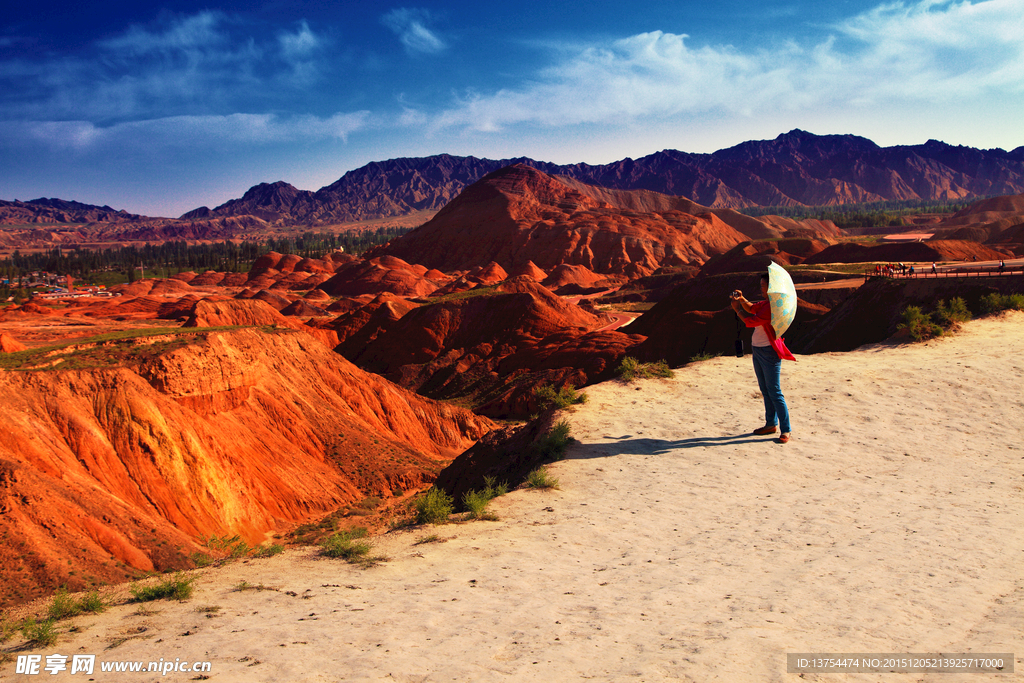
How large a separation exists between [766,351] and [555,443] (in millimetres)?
3426

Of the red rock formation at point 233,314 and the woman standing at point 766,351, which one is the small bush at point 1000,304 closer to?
the woman standing at point 766,351

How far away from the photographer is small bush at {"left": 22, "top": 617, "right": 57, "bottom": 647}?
5051 mm

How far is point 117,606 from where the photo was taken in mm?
5961

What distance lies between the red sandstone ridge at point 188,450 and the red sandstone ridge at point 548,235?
225ft

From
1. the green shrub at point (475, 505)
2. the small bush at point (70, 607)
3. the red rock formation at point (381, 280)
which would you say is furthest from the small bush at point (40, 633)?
the red rock formation at point (381, 280)

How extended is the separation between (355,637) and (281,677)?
0.69 m

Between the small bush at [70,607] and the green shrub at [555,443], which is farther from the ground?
the green shrub at [555,443]

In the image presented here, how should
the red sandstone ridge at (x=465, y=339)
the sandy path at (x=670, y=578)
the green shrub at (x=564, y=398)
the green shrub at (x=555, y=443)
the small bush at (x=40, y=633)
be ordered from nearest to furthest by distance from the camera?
the sandy path at (x=670, y=578), the small bush at (x=40, y=633), the green shrub at (x=555, y=443), the green shrub at (x=564, y=398), the red sandstone ridge at (x=465, y=339)

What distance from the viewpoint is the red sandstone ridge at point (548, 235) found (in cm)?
9500

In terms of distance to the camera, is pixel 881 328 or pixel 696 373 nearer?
pixel 696 373

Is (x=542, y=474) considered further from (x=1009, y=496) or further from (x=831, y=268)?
(x=831, y=268)

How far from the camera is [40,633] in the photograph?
5.07 metres

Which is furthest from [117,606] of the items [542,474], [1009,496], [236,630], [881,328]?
[881,328]

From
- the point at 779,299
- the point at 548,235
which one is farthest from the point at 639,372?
the point at 548,235
